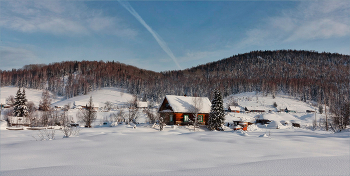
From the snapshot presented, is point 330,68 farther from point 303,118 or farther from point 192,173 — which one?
point 192,173

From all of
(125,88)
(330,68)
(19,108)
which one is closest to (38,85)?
(125,88)

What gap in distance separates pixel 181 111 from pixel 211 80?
115867 millimetres

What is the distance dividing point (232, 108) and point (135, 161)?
73.0 m

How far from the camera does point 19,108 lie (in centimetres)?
3975

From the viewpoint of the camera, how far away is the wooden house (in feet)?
105

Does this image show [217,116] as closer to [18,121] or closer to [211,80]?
[18,121]

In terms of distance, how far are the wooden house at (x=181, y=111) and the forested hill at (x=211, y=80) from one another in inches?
2389

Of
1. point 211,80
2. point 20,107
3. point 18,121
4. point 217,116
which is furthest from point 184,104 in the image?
point 211,80

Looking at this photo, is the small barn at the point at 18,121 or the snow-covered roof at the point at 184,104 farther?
the snow-covered roof at the point at 184,104

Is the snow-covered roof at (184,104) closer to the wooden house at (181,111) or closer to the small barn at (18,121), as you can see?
the wooden house at (181,111)

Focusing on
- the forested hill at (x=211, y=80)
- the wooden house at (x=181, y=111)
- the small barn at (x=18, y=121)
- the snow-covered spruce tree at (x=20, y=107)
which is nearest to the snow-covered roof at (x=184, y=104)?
the wooden house at (x=181, y=111)

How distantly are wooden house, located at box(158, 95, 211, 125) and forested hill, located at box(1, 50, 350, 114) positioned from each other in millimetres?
60689

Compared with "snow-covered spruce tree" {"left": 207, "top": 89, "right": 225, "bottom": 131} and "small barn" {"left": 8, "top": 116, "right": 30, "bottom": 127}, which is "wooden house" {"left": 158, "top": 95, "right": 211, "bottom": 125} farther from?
"small barn" {"left": 8, "top": 116, "right": 30, "bottom": 127}

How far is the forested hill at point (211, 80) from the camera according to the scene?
369 ft
